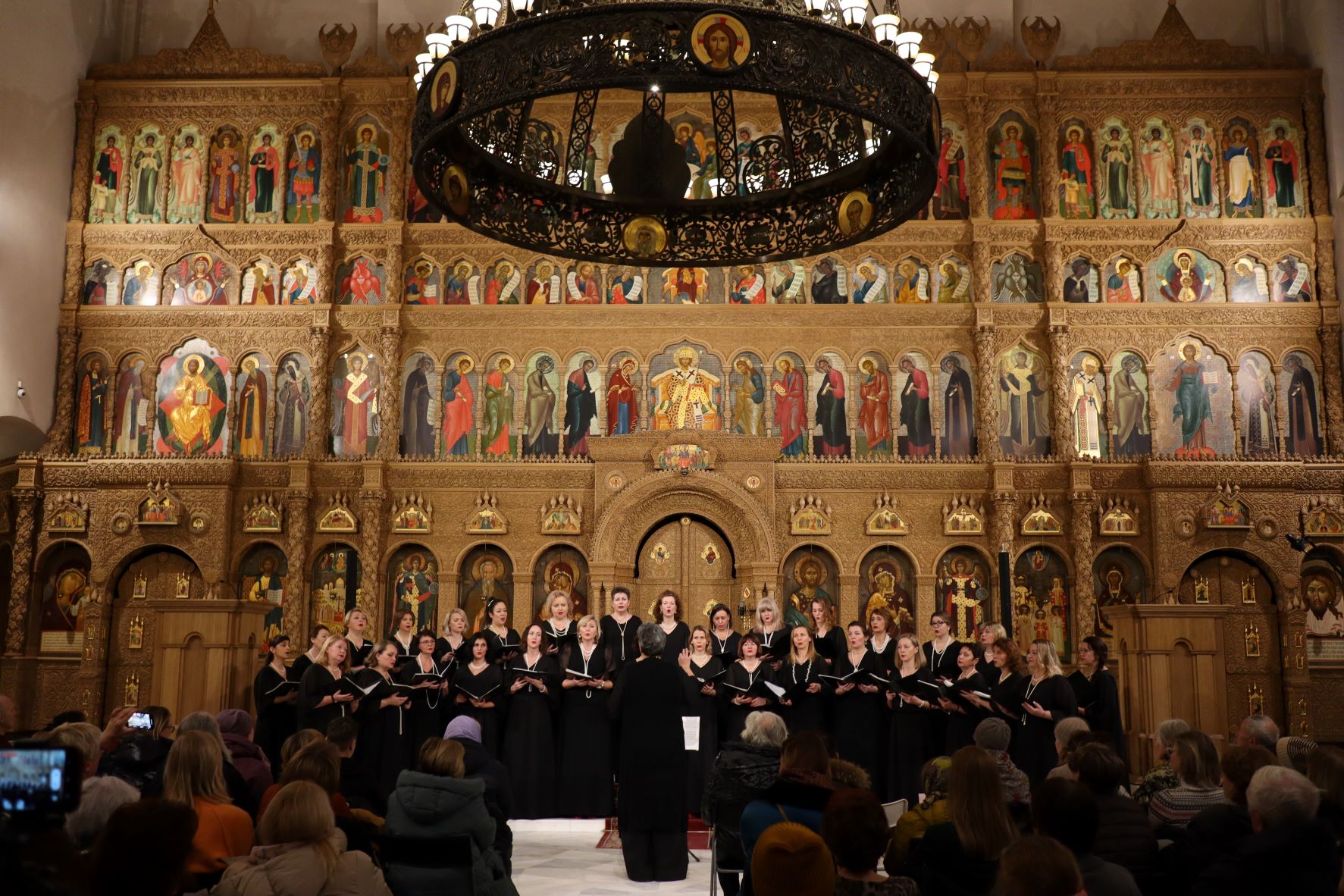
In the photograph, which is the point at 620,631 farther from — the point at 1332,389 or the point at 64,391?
the point at 1332,389

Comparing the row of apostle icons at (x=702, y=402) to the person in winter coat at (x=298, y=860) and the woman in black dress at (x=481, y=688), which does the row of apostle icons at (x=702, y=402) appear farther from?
the person in winter coat at (x=298, y=860)

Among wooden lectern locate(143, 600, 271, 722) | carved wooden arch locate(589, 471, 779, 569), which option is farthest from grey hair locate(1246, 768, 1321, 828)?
wooden lectern locate(143, 600, 271, 722)

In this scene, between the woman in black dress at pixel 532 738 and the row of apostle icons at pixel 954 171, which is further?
the row of apostle icons at pixel 954 171

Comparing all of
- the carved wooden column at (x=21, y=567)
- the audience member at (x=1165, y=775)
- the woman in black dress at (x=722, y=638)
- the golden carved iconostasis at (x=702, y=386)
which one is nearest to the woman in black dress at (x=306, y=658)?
the woman in black dress at (x=722, y=638)

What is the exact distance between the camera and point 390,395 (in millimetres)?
20156

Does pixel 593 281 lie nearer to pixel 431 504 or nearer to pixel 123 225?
pixel 431 504

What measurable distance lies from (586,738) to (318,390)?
1033 cm

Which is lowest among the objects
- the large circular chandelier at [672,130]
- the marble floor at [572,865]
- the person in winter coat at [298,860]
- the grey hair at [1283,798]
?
the marble floor at [572,865]

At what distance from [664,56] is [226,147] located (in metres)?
17.1

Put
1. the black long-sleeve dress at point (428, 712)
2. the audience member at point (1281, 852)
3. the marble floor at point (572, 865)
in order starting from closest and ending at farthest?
1. the audience member at point (1281, 852)
2. the marble floor at point (572, 865)
3. the black long-sleeve dress at point (428, 712)

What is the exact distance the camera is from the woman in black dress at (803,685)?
37.3 feet

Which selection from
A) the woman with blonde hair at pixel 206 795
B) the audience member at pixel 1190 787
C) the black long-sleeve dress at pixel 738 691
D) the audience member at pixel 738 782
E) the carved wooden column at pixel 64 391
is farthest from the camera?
the carved wooden column at pixel 64 391

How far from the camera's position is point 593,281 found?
2070cm

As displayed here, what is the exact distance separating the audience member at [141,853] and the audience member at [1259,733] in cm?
635
